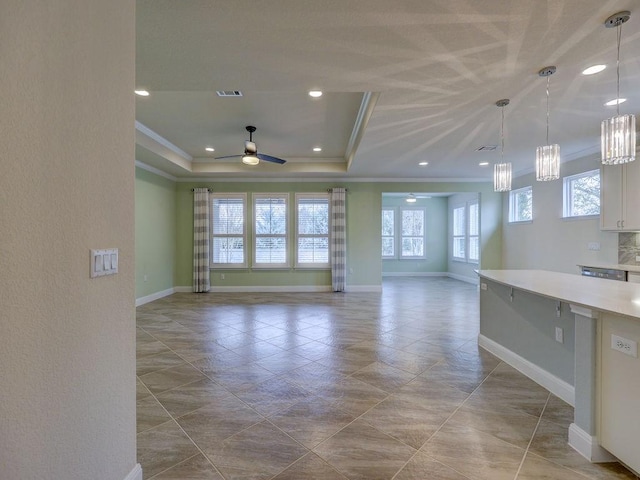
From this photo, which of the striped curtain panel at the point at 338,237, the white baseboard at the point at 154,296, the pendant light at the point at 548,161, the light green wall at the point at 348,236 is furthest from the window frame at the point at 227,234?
the pendant light at the point at 548,161

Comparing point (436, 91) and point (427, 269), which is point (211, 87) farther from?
point (427, 269)

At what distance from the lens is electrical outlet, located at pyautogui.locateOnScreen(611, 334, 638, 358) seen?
1606mm

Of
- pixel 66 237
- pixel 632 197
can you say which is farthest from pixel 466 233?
pixel 66 237

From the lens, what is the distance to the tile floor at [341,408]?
1760 mm

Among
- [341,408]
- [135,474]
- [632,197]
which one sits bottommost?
[341,408]

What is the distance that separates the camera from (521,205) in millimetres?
7062

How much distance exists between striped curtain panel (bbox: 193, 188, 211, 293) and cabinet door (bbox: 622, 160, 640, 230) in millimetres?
7459

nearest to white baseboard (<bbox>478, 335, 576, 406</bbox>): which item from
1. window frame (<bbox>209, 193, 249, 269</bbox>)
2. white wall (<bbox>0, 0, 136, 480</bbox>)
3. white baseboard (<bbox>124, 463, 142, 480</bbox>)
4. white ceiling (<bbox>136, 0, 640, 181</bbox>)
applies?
white ceiling (<bbox>136, 0, 640, 181</bbox>)

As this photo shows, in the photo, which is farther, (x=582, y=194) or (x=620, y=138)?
(x=582, y=194)

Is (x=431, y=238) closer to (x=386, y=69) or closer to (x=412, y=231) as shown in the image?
(x=412, y=231)

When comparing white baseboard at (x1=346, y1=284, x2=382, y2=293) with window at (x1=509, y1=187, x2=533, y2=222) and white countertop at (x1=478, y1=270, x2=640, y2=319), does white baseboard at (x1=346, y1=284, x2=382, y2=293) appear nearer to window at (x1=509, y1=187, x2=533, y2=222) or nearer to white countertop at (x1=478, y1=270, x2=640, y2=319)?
window at (x1=509, y1=187, x2=533, y2=222)

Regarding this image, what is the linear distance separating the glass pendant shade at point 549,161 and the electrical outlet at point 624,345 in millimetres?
1641

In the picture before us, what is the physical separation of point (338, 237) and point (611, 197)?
472cm

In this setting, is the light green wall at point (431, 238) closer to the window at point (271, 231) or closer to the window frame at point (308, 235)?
the window frame at point (308, 235)
